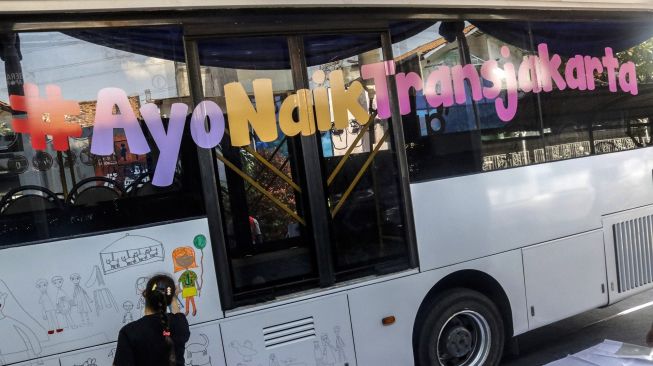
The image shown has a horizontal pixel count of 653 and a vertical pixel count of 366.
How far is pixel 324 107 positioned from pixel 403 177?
0.83 metres

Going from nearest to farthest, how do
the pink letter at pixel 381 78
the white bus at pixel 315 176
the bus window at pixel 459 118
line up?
the white bus at pixel 315 176
the pink letter at pixel 381 78
the bus window at pixel 459 118

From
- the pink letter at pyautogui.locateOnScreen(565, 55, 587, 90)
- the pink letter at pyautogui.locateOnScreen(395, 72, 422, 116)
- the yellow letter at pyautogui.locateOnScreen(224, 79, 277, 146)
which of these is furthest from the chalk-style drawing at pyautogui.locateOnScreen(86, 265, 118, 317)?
the pink letter at pyautogui.locateOnScreen(565, 55, 587, 90)

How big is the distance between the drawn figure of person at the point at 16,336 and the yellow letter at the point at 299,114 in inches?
79.1

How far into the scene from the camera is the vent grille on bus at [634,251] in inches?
201

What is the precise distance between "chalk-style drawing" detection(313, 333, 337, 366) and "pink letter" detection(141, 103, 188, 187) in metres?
1.54

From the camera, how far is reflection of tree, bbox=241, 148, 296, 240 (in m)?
3.72

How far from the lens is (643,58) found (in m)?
5.66

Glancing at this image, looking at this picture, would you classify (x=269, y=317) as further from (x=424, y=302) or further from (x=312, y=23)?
(x=312, y=23)

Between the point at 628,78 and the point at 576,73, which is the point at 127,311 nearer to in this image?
the point at 576,73

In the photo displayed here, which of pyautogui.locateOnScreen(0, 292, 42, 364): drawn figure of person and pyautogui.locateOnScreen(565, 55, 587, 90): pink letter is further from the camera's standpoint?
pyautogui.locateOnScreen(565, 55, 587, 90): pink letter

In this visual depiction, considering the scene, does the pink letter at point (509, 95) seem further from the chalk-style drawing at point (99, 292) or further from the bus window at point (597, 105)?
the chalk-style drawing at point (99, 292)

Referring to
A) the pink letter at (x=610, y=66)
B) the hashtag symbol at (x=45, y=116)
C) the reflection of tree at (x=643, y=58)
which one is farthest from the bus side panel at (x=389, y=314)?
the reflection of tree at (x=643, y=58)

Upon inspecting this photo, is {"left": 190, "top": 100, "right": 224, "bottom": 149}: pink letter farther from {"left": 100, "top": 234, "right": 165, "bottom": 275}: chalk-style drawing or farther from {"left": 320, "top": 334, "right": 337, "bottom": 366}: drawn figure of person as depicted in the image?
{"left": 320, "top": 334, "right": 337, "bottom": 366}: drawn figure of person

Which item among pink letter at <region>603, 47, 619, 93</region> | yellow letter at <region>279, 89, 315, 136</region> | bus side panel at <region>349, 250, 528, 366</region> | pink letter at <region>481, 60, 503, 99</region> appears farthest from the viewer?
pink letter at <region>603, 47, 619, 93</region>
